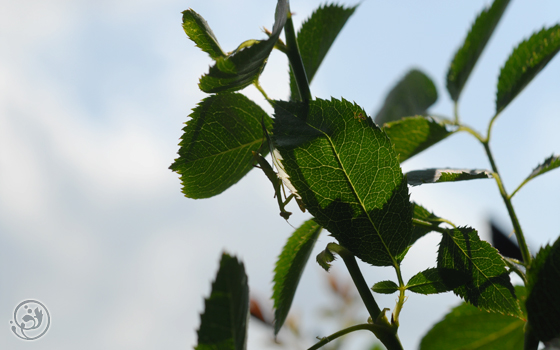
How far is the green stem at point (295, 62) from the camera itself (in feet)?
2.36

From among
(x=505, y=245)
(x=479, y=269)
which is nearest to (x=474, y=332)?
(x=505, y=245)

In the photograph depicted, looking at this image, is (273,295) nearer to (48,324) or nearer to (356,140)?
(356,140)

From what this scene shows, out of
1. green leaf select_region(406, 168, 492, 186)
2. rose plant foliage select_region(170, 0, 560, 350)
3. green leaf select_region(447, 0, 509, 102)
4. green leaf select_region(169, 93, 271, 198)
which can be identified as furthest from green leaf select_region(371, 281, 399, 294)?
green leaf select_region(447, 0, 509, 102)

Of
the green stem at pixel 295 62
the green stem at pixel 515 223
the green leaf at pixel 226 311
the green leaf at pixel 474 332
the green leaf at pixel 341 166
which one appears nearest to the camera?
the green leaf at pixel 226 311

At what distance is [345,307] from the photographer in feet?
5.85

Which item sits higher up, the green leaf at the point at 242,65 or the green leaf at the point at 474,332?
the green leaf at the point at 242,65

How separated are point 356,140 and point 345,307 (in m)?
1.32

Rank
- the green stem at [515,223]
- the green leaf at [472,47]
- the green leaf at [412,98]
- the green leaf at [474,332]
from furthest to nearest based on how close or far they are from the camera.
Result: the green leaf at [412,98]
the green leaf at [472,47]
the green leaf at [474,332]
the green stem at [515,223]

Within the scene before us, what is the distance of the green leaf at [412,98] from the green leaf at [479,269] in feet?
3.60

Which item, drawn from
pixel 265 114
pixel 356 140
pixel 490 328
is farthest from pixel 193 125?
pixel 490 328

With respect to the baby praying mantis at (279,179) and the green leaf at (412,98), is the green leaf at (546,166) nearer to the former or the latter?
the baby praying mantis at (279,179)

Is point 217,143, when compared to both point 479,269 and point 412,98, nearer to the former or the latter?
point 479,269

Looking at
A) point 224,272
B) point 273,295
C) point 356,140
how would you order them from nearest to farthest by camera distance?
point 224,272 < point 356,140 < point 273,295

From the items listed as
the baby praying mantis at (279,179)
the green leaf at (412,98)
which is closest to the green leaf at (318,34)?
the baby praying mantis at (279,179)
